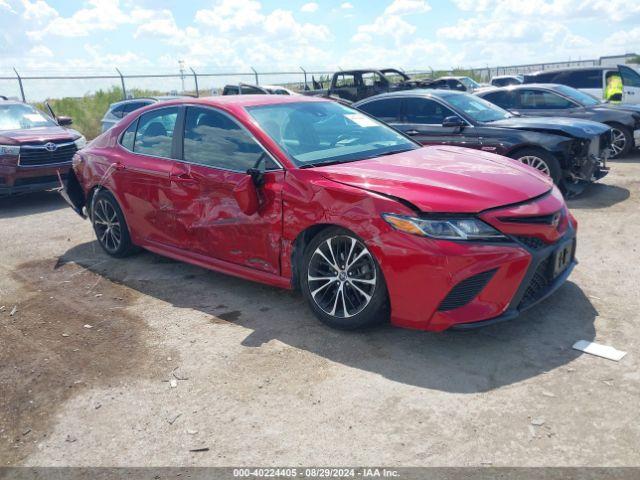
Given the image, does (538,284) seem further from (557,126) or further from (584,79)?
(584,79)

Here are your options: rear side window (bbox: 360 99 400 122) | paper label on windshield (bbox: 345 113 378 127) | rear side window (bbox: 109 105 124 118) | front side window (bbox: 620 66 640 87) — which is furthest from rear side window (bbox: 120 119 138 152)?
front side window (bbox: 620 66 640 87)

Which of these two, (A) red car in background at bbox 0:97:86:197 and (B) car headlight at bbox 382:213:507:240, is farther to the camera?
(A) red car in background at bbox 0:97:86:197

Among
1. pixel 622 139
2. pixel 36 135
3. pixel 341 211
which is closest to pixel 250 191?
pixel 341 211

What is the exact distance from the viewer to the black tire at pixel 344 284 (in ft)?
12.8

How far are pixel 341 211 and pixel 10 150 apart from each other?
700cm

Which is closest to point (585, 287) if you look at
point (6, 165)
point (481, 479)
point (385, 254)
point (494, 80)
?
point (385, 254)

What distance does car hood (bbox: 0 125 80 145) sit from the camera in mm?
8977

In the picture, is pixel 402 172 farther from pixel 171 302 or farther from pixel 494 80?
pixel 494 80

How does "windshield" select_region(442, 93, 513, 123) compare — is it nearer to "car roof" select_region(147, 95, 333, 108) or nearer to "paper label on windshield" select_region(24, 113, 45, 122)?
"car roof" select_region(147, 95, 333, 108)

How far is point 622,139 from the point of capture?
1091 centimetres

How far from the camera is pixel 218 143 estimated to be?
4.85 m

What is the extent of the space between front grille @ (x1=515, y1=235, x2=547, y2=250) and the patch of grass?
19.4m

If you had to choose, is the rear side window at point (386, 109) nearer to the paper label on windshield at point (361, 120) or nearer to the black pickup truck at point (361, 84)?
the paper label on windshield at point (361, 120)

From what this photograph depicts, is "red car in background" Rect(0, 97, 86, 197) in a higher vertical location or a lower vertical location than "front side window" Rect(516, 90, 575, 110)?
lower
